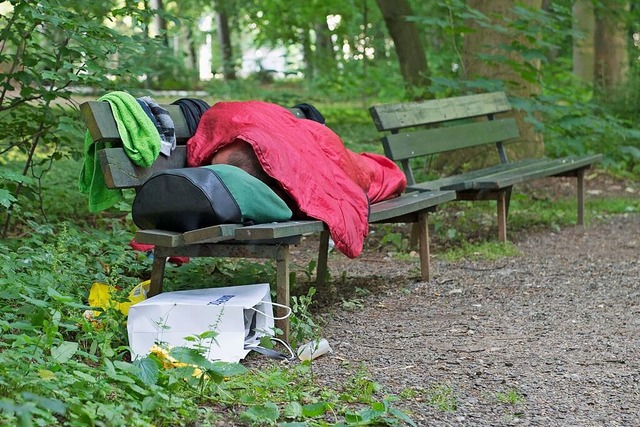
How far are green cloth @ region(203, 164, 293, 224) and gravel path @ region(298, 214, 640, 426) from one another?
64 centimetres

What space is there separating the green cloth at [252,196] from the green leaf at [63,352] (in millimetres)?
1111

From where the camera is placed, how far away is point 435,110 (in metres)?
7.59

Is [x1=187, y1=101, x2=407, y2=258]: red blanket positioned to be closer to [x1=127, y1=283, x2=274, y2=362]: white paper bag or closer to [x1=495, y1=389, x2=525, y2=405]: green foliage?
[x1=127, y1=283, x2=274, y2=362]: white paper bag

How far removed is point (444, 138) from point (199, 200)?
A: 3.72 m

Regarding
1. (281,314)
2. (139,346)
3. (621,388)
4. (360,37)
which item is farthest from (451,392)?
(360,37)

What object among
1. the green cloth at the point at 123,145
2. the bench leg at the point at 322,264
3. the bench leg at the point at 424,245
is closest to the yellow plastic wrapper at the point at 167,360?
the green cloth at the point at 123,145

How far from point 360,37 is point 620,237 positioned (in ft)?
34.9

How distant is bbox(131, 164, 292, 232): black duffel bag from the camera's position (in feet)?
14.0

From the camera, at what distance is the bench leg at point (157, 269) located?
4.57 metres

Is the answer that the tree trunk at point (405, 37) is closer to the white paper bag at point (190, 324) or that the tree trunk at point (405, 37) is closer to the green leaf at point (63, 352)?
the white paper bag at point (190, 324)

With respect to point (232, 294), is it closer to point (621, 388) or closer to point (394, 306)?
point (394, 306)

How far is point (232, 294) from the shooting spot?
4398mm

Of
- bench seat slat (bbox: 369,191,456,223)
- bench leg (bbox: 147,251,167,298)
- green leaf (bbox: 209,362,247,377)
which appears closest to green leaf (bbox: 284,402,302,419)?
green leaf (bbox: 209,362,247,377)

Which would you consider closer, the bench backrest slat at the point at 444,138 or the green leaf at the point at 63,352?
the green leaf at the point at 63,352
